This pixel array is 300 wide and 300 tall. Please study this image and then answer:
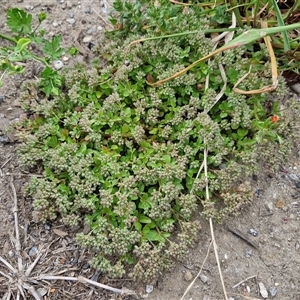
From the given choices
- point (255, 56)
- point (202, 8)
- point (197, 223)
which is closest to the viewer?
point (197, 223)

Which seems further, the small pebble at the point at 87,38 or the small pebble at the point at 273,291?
the small pebble at the point at 87,38

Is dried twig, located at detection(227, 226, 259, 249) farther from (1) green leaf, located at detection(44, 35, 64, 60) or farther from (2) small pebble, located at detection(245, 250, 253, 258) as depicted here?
(1) green leaf, located at detection(44, 35, 64, 60)

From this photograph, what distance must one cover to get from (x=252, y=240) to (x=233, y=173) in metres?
0.32

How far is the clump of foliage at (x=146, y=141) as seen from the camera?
6.76 ft

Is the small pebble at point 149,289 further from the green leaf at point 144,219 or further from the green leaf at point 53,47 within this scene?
the green leaf at point 53,47

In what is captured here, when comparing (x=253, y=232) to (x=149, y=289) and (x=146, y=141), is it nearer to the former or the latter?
(x=149, y=289)

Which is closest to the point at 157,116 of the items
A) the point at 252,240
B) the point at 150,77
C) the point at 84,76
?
the point at 150,77

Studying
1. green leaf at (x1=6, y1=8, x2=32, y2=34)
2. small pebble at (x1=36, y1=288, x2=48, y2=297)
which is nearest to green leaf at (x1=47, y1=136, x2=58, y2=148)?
green leaf at (x1=6, y1=8, x2=32, y2=34)

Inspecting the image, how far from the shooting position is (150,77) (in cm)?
232

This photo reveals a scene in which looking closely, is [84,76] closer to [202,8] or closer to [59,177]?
[59,177]

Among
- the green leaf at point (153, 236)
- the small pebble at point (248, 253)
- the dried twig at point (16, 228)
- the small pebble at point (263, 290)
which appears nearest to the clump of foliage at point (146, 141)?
the green leaf at point (153, 236)

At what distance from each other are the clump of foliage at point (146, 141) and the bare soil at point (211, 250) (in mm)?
103

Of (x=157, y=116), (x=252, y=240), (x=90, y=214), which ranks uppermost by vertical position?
(x=157, y=116)

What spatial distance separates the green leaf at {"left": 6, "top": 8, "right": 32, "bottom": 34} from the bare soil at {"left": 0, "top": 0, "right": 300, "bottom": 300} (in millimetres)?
532
